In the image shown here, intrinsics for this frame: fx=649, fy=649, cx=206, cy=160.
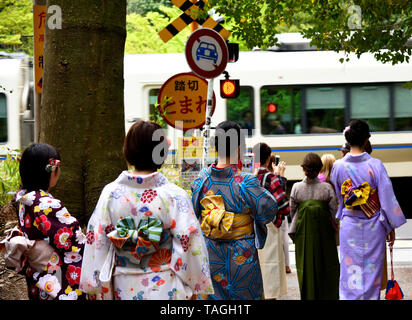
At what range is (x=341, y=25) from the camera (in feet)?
28.4

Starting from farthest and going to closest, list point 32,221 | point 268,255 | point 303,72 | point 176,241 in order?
point 303,72 → point 268,255 → point 32,221 → point 176,241

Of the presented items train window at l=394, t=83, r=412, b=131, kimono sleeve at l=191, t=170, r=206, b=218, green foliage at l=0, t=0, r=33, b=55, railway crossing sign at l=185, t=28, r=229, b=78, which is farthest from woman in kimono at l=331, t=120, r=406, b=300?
green foliage at l=0, t=0, r=33, b=55

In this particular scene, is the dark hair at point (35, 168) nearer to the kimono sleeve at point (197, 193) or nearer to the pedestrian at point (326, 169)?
the kimono sleeve at point (197, 193)

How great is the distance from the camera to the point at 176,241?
3402 mm

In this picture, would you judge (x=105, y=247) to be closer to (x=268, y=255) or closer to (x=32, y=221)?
(x=32, y=221)

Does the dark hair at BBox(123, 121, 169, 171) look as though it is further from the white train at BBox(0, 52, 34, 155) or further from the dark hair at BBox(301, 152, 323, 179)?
the white train at BBox(0, 52, 34, 155)

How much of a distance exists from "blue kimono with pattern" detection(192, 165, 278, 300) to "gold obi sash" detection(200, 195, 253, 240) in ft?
0.11

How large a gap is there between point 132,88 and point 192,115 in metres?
7.12

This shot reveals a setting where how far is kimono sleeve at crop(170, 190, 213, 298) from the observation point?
3.40 metres

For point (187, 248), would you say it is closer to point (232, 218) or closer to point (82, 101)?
point (232, 218)

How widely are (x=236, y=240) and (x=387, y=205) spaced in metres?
1.66

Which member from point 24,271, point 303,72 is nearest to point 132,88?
point 303,72

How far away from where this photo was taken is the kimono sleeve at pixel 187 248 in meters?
3.40

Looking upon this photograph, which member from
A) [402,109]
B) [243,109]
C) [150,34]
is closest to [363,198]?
[243,109]
